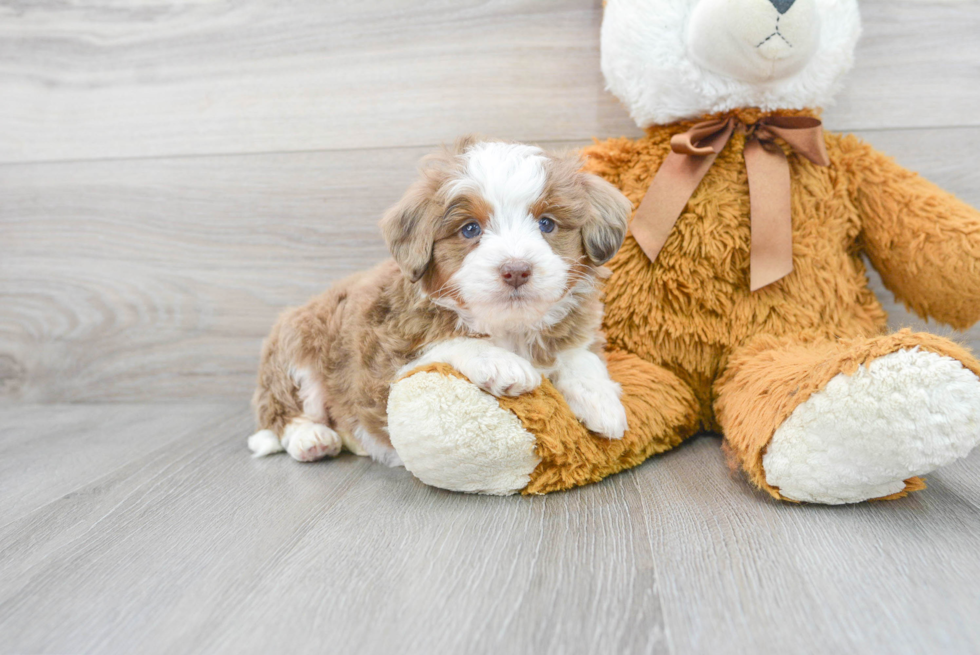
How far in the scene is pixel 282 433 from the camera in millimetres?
1597

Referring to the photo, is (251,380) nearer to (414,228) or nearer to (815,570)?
(414,228)

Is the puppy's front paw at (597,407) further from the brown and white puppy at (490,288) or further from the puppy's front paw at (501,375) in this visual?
the puppy's front paw at (501,375)

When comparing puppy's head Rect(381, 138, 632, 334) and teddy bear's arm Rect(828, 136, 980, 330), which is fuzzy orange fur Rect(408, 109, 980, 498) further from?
puppy's head Rect(381, 138, 632, 334)

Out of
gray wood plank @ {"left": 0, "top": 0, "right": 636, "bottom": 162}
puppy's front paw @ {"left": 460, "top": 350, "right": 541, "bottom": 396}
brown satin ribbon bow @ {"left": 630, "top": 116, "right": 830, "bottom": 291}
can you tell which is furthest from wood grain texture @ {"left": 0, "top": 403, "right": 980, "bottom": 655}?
gray wood plank @ {"left": 0, "top": 0, "right": 636, "bottom": 162}

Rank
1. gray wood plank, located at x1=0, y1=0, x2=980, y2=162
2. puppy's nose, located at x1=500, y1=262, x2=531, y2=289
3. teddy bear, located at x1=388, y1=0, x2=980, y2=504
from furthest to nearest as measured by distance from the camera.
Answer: gray wood plank, located at x1=0, y1=0, x2=980, y2=162 → teddy bear, located at x1=388, y1=0, x2=980, y2=504 → puppy's nose, located at x1=500, y1=262, x2=531, y2=289

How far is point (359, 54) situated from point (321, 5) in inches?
6.9

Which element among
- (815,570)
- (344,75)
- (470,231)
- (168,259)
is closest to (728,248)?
(470,231)

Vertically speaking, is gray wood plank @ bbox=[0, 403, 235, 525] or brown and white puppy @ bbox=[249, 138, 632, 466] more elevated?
brown and white puppy @ bbox=[249, 138, 632, 466]

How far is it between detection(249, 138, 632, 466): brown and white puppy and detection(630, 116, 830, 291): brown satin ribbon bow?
174mm

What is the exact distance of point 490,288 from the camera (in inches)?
43.9

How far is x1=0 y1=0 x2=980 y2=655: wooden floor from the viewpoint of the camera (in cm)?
85

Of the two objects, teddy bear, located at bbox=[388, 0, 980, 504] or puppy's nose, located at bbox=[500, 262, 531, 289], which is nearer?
puppy's nose, located at bbox=[500, 262, 531, 289]

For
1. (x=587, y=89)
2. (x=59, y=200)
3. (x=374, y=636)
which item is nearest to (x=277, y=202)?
(x=59, y=200)

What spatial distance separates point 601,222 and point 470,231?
25cm
